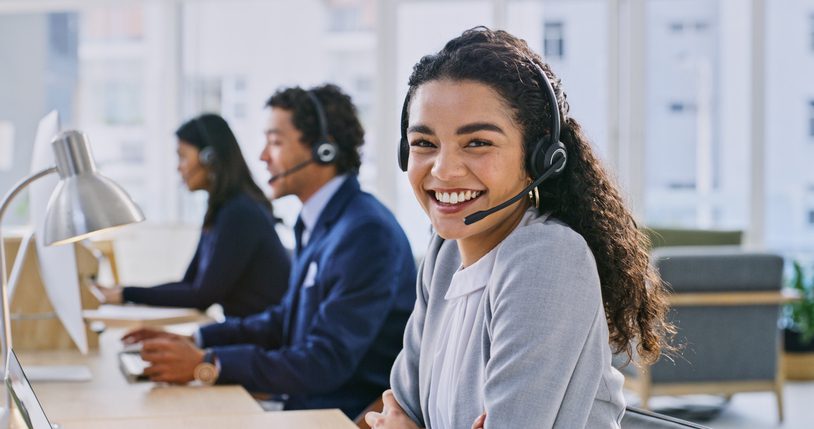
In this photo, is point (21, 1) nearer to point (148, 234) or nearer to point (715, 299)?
point (148, 234)

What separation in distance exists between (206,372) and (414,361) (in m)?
0.65

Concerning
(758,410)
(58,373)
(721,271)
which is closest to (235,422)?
(58,373)

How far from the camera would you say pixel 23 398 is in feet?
5.03

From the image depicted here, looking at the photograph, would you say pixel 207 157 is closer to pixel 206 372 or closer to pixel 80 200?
pixel 206 372

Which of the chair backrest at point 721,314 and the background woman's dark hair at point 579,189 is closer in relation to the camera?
the background woman's dark hair at point 579,189

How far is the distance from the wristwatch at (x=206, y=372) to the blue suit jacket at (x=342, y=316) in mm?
16

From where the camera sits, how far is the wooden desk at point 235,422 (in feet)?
5.55

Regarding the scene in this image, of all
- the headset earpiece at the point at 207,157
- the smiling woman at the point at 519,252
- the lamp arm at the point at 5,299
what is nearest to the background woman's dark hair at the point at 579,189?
the smiling woman at the point at 519,252

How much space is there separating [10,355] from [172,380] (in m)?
0.56

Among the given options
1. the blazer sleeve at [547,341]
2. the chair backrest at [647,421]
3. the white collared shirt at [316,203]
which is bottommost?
the chair backrest at [647,421]

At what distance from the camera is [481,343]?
133 cm

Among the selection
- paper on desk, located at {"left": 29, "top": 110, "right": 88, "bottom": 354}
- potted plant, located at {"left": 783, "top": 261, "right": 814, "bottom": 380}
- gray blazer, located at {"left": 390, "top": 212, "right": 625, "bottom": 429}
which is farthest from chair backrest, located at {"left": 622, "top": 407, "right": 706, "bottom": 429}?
potted plant, located at {"left": 783, "top": 261, "right": 814, "bottom": 380}

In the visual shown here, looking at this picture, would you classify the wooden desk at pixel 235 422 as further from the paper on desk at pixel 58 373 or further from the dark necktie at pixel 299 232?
the dark necktie at pixel 299 232

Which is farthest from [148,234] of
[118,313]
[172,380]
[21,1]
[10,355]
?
[10,355]
